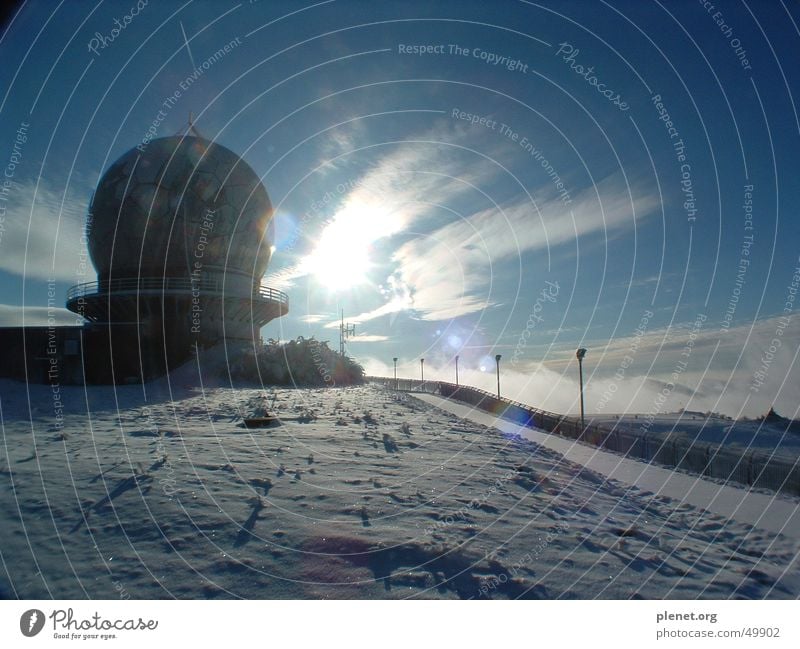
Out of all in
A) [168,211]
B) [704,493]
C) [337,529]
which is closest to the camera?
[337,529]

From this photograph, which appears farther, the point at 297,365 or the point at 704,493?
the point at 297,365

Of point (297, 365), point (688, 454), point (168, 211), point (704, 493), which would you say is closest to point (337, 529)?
point (704, 493)

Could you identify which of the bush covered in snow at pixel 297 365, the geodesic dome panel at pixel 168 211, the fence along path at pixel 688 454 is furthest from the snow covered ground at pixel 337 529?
the geodesic dome panel at pixel 168 211

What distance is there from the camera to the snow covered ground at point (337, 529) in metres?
3.76

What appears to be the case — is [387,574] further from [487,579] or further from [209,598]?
[209,598]

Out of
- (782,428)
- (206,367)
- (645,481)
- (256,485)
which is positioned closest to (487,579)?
(256,485)

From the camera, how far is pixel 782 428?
83.7 feet

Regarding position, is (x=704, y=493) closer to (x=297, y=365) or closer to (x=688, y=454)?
(x=688, y=454)

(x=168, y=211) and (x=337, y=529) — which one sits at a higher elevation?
(x=168, y=211)

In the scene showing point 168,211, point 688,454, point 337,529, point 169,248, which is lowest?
point 688,454

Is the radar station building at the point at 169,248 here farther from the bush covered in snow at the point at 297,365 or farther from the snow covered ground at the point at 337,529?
the snow covered ground at the point at 337,529

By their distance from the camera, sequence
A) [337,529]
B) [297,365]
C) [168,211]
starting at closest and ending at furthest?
[337,529] → [168,211] → [297,365]

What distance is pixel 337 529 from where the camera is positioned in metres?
4.69
